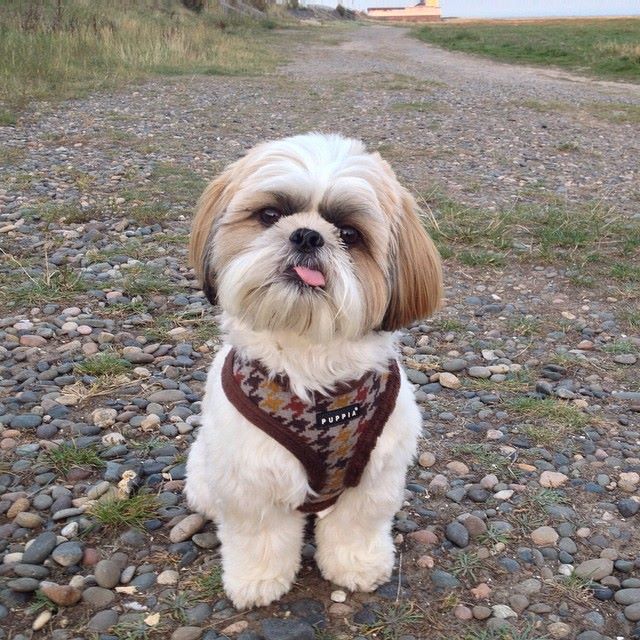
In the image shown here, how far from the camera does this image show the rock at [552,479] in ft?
10.5

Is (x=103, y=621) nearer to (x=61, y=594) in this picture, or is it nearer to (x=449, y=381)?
(x=61, y=594)

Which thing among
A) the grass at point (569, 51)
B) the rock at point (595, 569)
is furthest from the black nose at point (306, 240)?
the grass at point (569, 51)

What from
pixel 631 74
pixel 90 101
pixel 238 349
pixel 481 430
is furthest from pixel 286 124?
pixel 631 74

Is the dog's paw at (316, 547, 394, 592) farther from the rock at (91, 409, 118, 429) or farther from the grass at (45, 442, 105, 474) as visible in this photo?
the rock at (91, 409, 118, 429)

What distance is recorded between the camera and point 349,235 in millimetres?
2252

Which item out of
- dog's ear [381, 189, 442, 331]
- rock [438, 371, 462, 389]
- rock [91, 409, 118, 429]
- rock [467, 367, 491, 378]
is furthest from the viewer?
rock [467, 367, 491, 378]

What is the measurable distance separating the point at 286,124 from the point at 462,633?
398 inches

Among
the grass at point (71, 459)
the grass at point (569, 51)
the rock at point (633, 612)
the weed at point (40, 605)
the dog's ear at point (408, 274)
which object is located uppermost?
the grass at point (569, 51)

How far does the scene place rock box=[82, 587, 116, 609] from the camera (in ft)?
8.13

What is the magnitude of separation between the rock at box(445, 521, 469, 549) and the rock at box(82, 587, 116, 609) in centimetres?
132

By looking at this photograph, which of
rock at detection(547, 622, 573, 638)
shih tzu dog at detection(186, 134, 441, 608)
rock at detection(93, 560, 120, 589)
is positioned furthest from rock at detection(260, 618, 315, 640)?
rock at detection(547, 622, 573, 638)

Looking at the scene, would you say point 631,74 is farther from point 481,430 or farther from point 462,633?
point 462,633

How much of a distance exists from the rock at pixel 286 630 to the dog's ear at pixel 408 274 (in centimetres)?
106

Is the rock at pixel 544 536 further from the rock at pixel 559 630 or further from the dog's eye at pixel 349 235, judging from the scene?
the dog's eye at pixel 349 235
